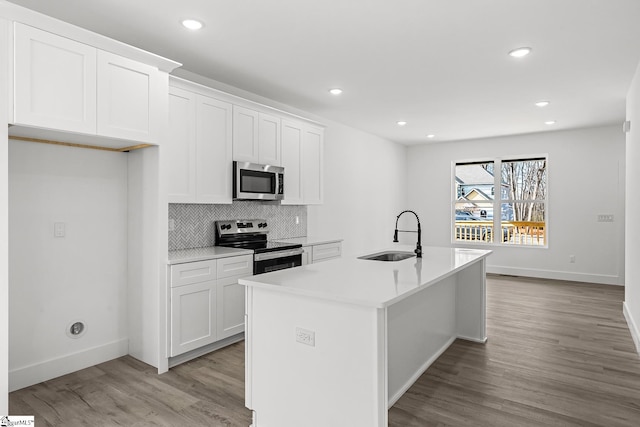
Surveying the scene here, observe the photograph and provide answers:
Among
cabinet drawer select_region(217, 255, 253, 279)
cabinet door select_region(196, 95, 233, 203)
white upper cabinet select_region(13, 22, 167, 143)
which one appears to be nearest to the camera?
white upper cabinet select_region(13, 22, 167, 143)

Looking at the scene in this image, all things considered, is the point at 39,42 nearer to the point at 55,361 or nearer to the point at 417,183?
the point at 55,361

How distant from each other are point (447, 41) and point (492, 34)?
0.33 m

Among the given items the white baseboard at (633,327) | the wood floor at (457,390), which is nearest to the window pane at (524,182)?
the white baseboard at (633,327)

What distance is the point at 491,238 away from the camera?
296 inches

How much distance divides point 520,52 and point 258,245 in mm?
2934

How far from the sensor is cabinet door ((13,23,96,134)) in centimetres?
226

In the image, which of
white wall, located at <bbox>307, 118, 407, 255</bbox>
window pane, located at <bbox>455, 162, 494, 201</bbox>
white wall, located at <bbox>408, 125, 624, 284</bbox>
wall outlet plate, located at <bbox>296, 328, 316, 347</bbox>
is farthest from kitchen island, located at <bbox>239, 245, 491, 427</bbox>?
window pane, located at <bbox>455, 162, 494, 201</bbox>

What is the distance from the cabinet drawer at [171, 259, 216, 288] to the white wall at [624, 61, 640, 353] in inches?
147

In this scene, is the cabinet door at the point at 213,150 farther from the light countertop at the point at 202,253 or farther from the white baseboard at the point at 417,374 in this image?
the white baseboard at the point at 417,374

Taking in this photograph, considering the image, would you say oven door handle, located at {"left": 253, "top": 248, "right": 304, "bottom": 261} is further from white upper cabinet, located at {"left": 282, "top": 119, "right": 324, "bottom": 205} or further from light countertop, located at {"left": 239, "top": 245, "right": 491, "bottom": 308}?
light countertop, located at {"left": 239, "top": 245, "right": 491, "bottom": 308}

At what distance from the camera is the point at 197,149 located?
349 centimetres

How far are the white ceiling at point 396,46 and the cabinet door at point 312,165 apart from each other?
44 centimetres

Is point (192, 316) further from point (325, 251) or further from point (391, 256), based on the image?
point (325, 251)

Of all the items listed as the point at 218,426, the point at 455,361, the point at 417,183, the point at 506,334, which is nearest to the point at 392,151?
the point at 417,183
